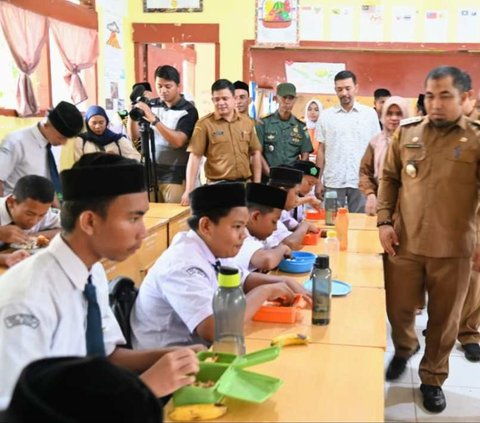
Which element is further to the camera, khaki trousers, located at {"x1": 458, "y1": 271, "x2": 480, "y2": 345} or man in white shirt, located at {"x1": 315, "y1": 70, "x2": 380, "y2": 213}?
man in white shirt, located at {"x1": 315, "y1": 70, "x2": 380, "y2": 213}

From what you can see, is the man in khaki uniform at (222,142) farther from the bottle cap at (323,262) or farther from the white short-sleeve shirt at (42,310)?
the white short-sleeve shirt at (42,310)

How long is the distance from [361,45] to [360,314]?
4524mm

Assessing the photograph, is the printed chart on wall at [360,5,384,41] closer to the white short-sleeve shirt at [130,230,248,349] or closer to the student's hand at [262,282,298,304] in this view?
the student's hand at [262,282,298,304]

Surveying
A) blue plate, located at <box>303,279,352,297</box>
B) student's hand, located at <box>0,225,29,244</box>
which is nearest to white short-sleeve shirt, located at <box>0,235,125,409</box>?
blue plate, located at <box>303,279,352,297</box>

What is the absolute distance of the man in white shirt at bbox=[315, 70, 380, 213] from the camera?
4.60 m

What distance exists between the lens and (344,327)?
5.87ft

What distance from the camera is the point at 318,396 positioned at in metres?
1.31

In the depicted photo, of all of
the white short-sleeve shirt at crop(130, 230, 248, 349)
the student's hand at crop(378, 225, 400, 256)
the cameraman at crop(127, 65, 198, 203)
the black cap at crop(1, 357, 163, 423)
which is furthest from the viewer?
the cameraman at crop(127, 65, 198, 203)

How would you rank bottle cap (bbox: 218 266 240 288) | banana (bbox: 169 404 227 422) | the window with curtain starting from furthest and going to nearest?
the window with curtain < bottle cap (bbox: 218 266 240 288) < banana (bbox: 169 404 227 422)

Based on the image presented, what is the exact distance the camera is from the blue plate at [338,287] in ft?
7.02

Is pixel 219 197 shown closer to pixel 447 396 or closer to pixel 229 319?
pixel 229 319

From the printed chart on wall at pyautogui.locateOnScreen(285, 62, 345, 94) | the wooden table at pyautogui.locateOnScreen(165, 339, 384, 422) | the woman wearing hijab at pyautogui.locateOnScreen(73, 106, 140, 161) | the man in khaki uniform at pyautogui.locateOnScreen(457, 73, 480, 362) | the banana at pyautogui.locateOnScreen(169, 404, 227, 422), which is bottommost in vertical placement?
the man in khaki uniform at pyautogui.locateOnScreen(457, 73, 480, 362)

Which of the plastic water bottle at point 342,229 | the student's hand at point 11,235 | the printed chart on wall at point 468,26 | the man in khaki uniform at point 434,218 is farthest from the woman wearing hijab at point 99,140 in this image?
the printed chart on wall at point 468,26

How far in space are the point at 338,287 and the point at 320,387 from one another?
0.89m
